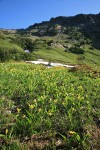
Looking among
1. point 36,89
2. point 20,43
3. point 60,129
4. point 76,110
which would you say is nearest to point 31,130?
point 60,129

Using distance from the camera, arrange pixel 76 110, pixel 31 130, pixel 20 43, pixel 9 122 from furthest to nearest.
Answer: pixel 20 43 → pixel 76 110 → pixel 9 122 → pixel 31 130

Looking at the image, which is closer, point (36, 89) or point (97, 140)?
point (97, 140)

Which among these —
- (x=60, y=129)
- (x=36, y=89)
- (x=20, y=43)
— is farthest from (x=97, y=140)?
(x=20, y=43)

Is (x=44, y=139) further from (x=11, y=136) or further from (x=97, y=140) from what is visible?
(x=97, y=140)

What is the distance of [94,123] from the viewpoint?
10766mm

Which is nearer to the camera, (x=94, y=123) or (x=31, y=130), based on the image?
(x=31, y=130)

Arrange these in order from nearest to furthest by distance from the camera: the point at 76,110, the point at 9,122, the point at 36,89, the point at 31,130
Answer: the point at 31,130
the point at 9,122
the point at 76,110
the point at 36,89

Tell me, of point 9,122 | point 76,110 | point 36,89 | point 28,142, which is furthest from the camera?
point 36,89

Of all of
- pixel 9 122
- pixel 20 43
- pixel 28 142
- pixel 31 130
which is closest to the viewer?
pixel 28 142

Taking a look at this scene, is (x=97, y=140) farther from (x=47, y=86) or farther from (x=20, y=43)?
(x=20, y=43)

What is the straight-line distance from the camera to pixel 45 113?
11.3 m

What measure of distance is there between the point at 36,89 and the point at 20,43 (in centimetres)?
12615

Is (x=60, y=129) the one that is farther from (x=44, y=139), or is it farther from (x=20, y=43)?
(x=20, y=43)

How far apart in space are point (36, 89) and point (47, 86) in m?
0.88
